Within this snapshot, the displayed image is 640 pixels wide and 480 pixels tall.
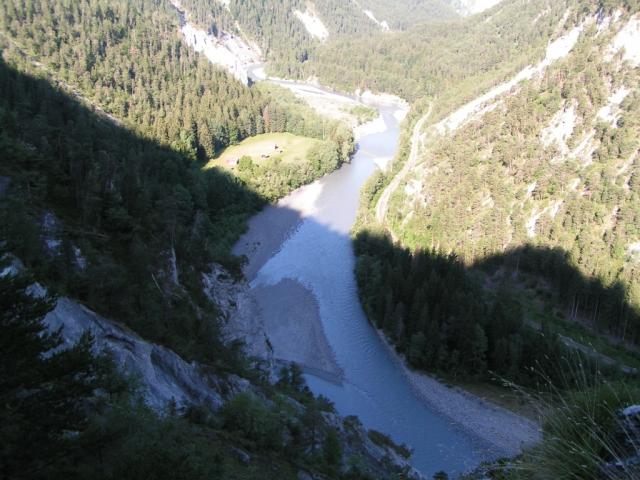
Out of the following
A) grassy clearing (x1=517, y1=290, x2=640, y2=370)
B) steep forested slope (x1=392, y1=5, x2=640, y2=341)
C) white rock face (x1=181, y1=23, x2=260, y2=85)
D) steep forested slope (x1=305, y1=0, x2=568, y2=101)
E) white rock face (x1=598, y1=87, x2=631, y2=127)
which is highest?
steep forested slope (x1=305, y1=0, x2=568, y2=101)

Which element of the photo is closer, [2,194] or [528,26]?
[2,194]

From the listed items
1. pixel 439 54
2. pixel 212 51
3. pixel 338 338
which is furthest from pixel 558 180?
pixel 212 51

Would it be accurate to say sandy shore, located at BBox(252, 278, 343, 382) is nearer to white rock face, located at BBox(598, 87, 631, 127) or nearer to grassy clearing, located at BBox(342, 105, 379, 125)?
white rock face, located at BBox(598, 87, 631, 127)

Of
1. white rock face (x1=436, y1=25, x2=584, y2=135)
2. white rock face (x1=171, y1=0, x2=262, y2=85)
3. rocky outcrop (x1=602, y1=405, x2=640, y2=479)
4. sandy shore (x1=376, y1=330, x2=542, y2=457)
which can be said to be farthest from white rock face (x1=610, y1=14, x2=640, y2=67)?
white rock face (x1=171, y1=0, x2=262, y2=85)

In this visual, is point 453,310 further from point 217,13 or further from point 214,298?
point 217,13

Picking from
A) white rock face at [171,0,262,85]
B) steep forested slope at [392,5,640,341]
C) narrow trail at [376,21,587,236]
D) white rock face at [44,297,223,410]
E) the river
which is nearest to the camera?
white rock face at [44,297,223,410]

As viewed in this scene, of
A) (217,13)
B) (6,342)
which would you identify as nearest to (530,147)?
(6,342)

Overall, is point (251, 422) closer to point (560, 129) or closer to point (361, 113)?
point (560, 129)
